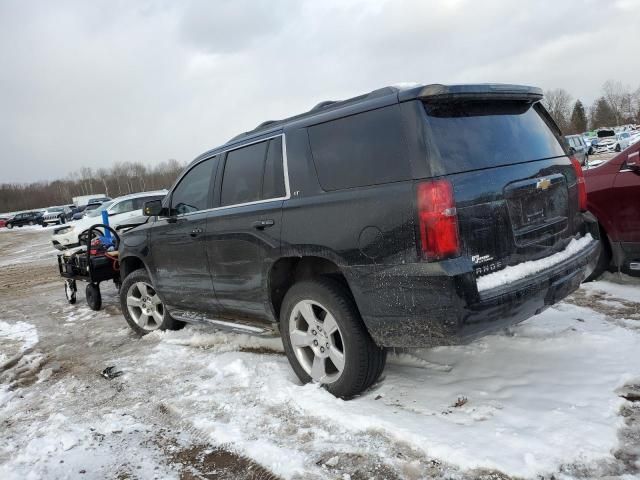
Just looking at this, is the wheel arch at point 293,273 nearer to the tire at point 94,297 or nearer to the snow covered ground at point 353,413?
the snow covered ground at point 353,413

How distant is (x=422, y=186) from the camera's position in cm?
268

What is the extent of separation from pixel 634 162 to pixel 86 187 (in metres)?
136

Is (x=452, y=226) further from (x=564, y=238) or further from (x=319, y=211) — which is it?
(x=564, y=238)

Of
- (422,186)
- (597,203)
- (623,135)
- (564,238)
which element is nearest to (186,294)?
(422,186)

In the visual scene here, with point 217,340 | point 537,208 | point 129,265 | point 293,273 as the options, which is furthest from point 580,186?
point 129,265

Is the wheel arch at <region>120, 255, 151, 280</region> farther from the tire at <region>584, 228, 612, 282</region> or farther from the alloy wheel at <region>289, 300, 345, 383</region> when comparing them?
the tire at <region>584, 228, 612, 282</region>

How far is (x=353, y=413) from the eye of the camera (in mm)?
3068

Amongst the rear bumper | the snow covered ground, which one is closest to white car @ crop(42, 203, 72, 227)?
the snow covered ground

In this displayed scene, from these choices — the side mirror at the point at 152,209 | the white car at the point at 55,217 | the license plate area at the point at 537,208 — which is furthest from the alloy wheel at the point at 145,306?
the white car at the point at 55,217

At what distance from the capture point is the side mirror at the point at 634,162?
495 centimetres

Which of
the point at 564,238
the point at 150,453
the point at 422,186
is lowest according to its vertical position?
the point at 150,453

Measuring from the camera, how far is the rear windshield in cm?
280

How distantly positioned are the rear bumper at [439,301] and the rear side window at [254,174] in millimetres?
1074

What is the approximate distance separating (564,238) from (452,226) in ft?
3.90
